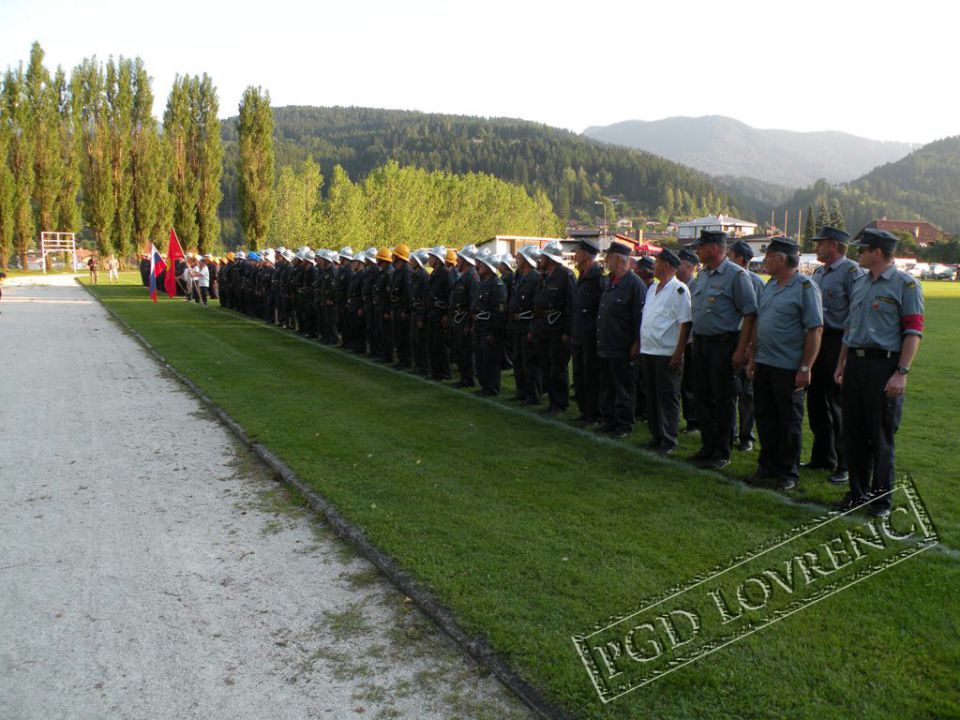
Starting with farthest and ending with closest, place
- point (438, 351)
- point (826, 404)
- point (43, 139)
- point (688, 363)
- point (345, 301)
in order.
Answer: point (43, 139) → point (345, 301) → point (438, 351) → point (688, 363) → point (826, 404)

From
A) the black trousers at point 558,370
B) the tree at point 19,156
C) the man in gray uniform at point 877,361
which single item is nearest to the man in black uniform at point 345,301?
the black trousers at point 558,370

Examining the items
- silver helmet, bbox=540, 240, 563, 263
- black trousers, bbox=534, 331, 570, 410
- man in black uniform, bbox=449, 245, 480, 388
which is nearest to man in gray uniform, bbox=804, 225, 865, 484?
black trousers, bbox=534, 331, 570, 410

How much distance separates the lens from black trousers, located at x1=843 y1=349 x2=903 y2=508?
16.4ft

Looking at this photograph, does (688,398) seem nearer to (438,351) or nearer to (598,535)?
(598,535)

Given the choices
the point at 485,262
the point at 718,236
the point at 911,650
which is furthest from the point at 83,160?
the point at 911,650

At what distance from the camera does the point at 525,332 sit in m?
9.48

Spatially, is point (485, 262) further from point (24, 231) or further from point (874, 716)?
point (24, 231)

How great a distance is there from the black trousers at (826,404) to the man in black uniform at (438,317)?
603cm

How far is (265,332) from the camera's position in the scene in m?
18.6

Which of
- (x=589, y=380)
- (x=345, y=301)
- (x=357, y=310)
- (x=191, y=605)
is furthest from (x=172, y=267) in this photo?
(x=191, y=605)

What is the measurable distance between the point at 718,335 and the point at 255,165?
48860 millimetres

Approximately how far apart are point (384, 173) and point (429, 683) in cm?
5970

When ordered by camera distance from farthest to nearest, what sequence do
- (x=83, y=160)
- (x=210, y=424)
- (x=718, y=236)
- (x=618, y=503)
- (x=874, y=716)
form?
(x=83, y=160) → (x=210, y=424) → (x=718, y=236) → (x=618, y=503) → (x=874, y=716)

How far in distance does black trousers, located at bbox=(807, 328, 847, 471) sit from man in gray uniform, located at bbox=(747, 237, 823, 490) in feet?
2.21
